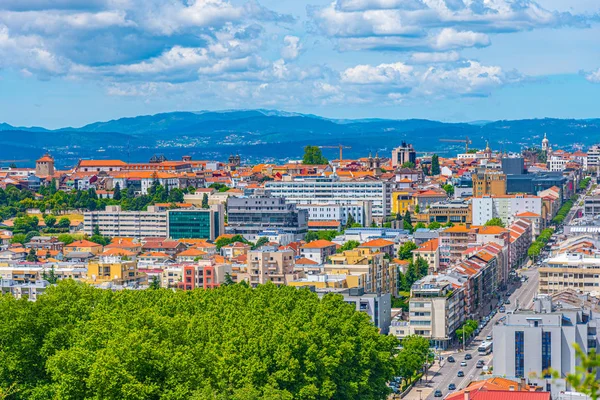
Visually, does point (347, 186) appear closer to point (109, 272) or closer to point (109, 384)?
point (109, 272)

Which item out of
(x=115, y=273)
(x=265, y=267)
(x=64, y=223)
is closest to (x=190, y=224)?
(x=64, y=223)

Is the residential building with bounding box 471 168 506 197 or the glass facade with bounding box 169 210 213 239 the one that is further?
the residential building with bounding box 471 168 506 197

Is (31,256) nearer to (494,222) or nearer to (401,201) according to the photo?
(494,222)

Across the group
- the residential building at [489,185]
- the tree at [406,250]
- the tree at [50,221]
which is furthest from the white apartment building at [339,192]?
the tree at [406,250]

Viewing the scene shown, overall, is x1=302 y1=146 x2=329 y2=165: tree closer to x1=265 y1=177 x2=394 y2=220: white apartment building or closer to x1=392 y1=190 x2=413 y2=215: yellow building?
x1=265 y1=177 x2=394 y2=220: white apartment building

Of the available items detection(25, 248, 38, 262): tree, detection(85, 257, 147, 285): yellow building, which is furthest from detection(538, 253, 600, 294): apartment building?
detection(25, 248, 38, 262): tree

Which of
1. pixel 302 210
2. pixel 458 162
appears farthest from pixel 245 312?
pixel 458 162
